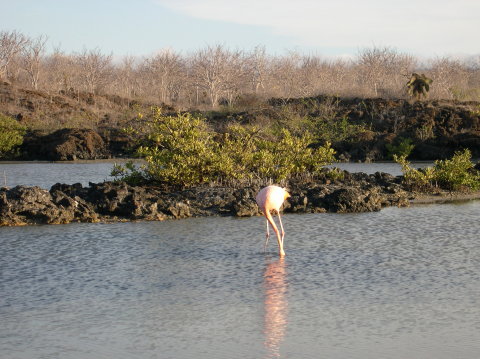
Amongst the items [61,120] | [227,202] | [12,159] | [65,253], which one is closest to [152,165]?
[227,202]

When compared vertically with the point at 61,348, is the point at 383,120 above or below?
above

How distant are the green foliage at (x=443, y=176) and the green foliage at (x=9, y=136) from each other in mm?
22555

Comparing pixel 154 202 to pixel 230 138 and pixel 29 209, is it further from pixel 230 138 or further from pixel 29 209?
pixel 230 138

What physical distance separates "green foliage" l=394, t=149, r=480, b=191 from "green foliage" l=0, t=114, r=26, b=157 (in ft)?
74.0

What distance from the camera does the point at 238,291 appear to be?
10.0 m

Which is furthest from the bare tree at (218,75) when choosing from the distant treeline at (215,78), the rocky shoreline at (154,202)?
the rocky shoreline at (154,202)

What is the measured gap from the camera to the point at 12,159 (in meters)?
37.9

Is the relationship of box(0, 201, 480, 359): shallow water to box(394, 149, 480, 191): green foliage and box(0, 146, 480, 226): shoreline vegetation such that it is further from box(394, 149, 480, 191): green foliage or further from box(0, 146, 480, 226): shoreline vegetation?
box(394, 149, 480, 191): green foliage

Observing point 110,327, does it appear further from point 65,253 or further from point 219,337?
point 65,253

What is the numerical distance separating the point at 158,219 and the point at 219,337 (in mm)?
8891

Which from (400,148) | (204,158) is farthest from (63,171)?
(400,148)

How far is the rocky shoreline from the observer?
16047 mm

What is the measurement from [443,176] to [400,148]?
55.8ft

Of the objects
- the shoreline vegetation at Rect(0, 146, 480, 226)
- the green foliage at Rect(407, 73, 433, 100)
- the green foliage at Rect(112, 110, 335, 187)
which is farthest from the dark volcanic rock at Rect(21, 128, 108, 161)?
the green foliage at Rect(407, 73, 433, 100)
